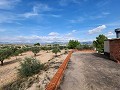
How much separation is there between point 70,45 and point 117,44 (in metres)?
52.3

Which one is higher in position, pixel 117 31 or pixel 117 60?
pixel 117 31

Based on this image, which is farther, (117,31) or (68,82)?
(117,31)

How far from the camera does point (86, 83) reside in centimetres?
952

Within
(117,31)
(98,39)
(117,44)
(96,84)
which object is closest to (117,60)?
(117,44)

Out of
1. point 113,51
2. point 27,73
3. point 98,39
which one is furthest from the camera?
point 98,39

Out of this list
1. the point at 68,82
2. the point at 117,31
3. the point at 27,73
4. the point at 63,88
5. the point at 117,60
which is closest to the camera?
the point at 63,88

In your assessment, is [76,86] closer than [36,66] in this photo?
Yes

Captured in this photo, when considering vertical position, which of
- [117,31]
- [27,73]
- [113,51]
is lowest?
[27,73]

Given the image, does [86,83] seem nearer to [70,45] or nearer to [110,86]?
[110,86]

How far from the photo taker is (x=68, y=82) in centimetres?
965

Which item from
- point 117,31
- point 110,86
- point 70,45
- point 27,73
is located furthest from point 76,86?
point 70,45

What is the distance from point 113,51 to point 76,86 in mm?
14149

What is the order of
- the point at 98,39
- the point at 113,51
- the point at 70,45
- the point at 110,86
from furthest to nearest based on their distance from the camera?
the point at 70,45, the point at 98,39, the point at 113,51, the point at 110,86

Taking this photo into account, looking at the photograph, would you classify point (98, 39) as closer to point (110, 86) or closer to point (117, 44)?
point (117, 44)
